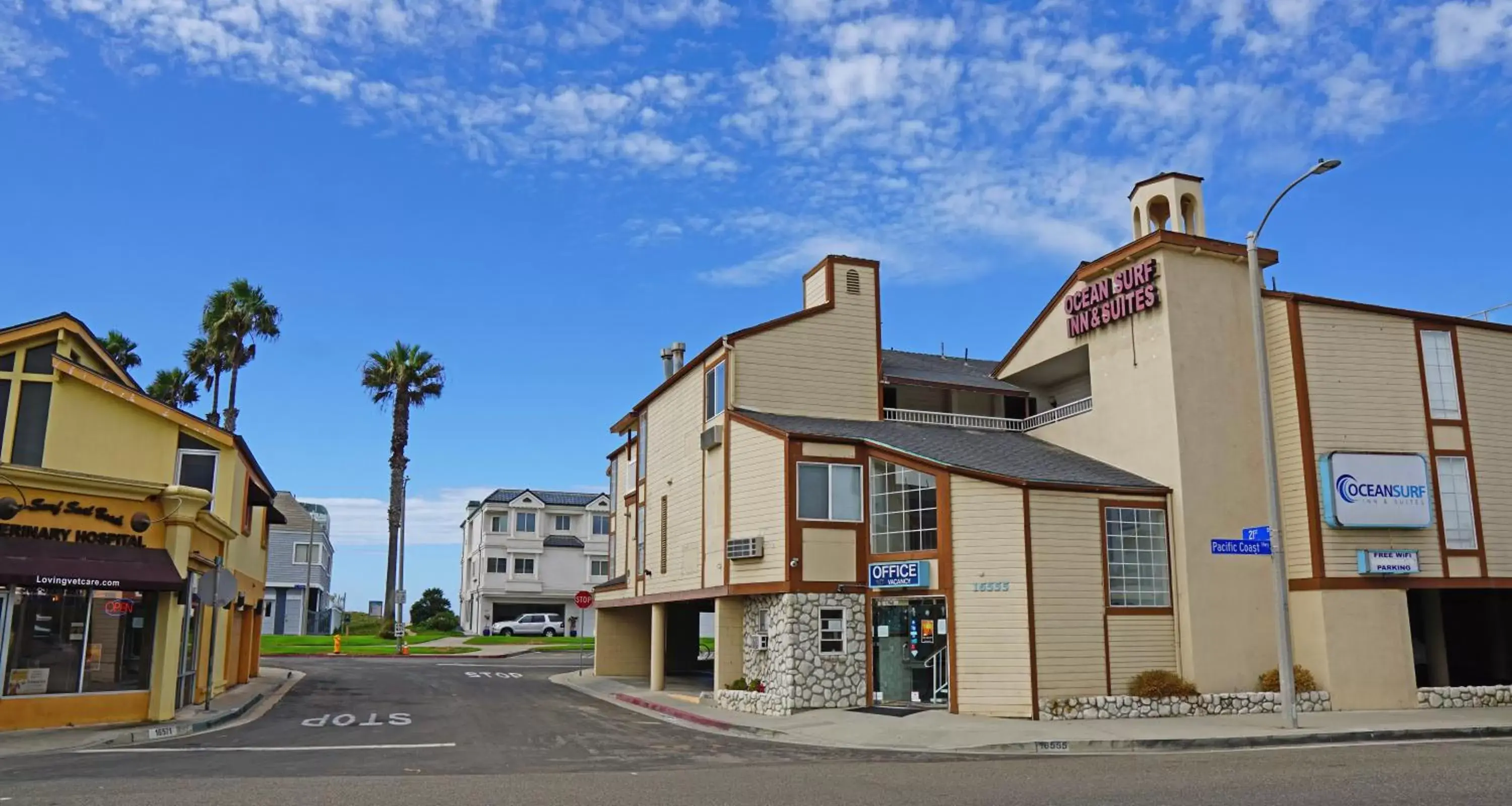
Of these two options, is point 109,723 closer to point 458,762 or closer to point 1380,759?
point 458,762

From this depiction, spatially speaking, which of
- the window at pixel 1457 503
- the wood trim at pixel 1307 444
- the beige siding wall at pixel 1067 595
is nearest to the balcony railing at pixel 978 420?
the wood trim at pixel 1307 444

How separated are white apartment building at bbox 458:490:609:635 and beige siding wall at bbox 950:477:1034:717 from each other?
170 feet

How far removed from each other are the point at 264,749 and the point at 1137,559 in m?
16.9

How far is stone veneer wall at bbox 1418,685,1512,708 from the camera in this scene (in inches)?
907

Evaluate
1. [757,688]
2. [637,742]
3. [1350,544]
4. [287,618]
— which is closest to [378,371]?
[287,618]

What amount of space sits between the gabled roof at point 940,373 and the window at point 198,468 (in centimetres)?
1624

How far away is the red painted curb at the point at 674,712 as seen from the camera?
2192 cm

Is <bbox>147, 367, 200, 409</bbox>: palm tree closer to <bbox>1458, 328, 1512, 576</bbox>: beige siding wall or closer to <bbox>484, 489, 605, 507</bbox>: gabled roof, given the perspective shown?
<bbox>484, 489, 605, 507</bbox>: gabled roof

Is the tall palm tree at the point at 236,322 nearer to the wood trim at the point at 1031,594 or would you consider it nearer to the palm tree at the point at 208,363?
the palm tree at the point at 208,363

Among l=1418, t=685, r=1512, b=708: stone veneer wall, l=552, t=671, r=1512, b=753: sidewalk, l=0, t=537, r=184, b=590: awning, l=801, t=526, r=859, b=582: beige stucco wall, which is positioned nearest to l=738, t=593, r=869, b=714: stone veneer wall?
l=801, t=526, r=859, b=582: beige stucco wall

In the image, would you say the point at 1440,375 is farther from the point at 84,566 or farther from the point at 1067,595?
the point at 84,566

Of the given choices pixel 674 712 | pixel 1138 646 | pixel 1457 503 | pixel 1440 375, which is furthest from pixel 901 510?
pixel 1440 375

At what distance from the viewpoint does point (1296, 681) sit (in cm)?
2267

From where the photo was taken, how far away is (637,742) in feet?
60.7
